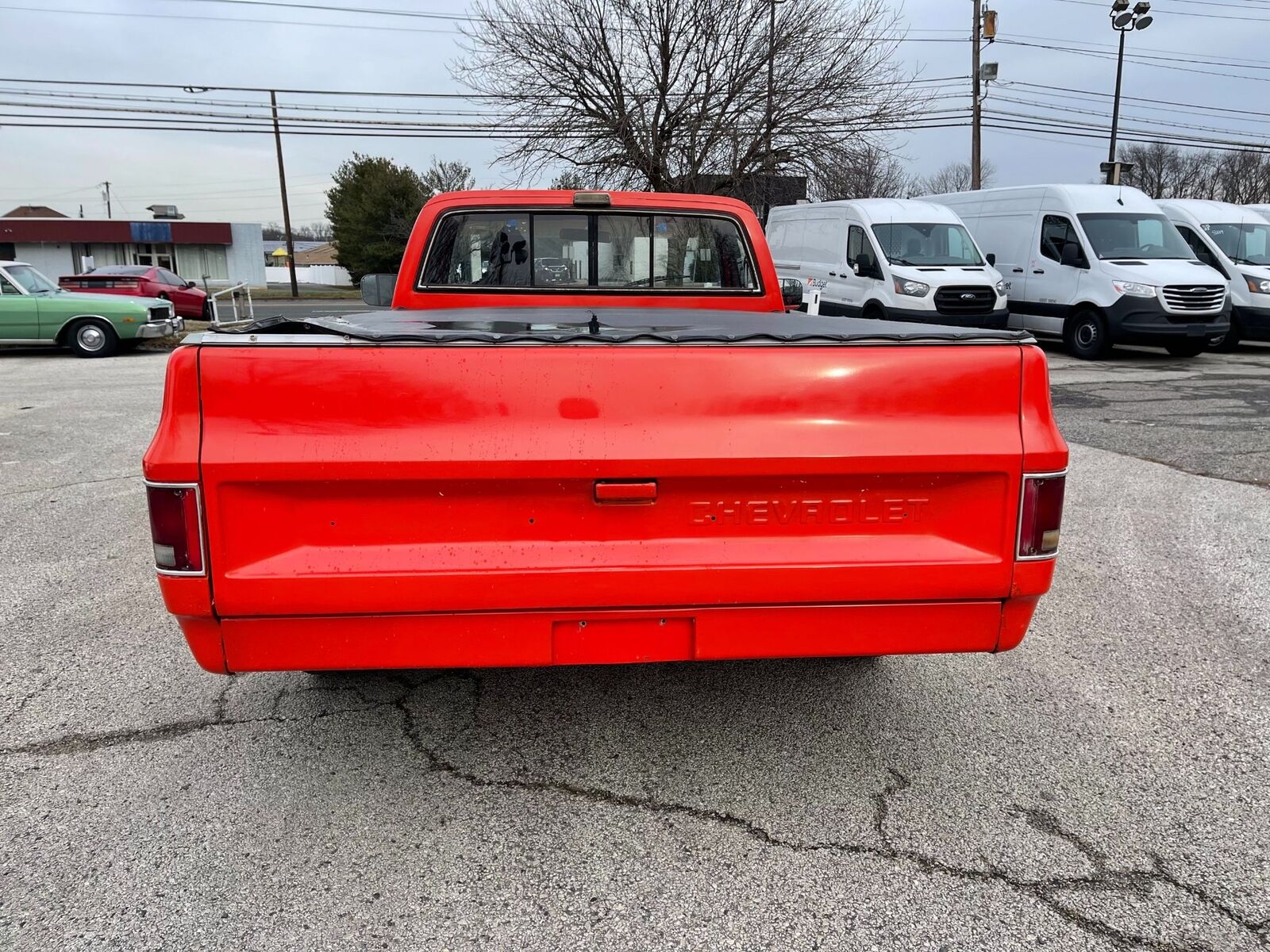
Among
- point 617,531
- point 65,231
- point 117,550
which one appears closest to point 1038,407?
point 617,531

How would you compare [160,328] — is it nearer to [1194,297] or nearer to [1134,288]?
[1134,288]

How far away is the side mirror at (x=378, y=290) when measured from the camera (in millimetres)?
5340

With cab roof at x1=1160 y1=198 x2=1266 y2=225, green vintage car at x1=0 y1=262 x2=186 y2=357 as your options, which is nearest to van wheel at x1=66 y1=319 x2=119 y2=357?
green vintage car at x1=0 y1=262 x2=186 y2=357

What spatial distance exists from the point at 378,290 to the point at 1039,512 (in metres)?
4.15

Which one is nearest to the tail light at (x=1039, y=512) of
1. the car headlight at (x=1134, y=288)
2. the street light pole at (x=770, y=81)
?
the car headlight at (x=1134, y=288)

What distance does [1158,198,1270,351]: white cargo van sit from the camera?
15.7 meters

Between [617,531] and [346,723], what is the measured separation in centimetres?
148

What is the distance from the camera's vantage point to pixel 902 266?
14.7 metres

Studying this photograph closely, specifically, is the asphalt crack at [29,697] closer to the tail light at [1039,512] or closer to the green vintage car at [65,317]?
the tail light at [1039,512]

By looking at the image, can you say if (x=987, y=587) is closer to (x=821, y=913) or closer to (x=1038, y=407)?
(x=1038, y=407)

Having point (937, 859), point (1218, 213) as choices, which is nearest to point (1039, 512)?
point (937, 859)

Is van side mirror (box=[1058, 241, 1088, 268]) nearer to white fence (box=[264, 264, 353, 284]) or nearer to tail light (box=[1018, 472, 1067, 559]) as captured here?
tail light (box=[1018, 472, 1067, 559])

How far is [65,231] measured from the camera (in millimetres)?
53656

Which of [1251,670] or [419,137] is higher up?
[419,137]
